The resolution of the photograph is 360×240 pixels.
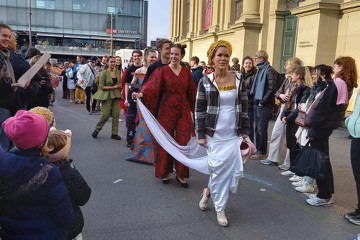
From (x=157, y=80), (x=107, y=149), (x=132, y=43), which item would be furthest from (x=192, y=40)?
(x=132, y=43)

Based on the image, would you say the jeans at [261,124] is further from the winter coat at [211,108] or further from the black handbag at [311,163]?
the winter coat at [211,108]

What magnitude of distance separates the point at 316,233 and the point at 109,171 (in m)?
3.31

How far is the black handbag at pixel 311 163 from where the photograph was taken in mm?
4520

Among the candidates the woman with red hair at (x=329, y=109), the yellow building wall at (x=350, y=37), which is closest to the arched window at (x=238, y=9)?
the yellow building wall at (x=350, y=37)

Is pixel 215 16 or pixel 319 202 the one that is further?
pixel 215 16

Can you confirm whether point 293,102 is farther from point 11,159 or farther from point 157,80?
point 11,159

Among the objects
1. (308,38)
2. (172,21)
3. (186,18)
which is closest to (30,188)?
(308,38)

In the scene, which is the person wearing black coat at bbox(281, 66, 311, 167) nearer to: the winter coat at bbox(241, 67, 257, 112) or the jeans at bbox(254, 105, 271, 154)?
the jeans at bbox(254, 105, 271, 154)

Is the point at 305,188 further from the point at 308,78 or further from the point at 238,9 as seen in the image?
the point at 238,9

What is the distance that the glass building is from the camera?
76.7m

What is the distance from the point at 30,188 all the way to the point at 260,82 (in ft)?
18.3

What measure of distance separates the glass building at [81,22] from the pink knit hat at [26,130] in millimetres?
76159

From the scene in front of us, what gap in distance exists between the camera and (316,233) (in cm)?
399

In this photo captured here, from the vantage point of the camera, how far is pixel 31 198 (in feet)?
7.30
